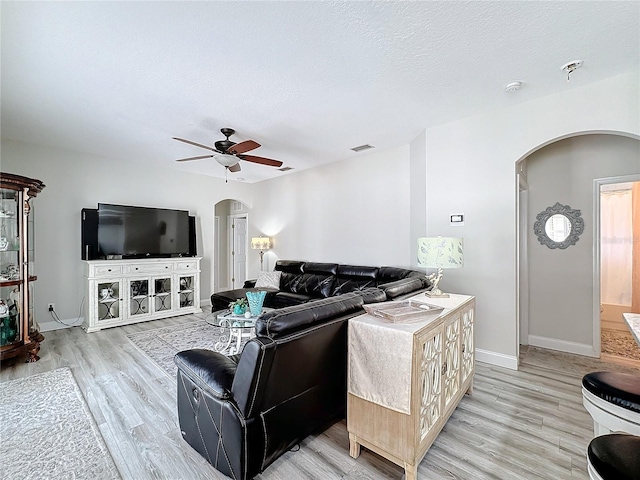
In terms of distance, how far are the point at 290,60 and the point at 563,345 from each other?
4.60 m

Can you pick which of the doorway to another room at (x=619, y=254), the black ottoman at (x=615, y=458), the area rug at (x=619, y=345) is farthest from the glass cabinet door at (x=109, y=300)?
the doorway to another room at (x=619, y=254)

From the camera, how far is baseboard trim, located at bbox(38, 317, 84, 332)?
14.6 ft

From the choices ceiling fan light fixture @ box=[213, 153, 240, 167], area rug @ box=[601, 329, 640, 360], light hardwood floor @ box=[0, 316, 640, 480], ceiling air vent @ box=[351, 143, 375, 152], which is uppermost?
ceiling air vent @ box=[351, 143, 375, 152]

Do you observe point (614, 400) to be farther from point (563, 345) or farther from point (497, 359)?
point (563, 345)

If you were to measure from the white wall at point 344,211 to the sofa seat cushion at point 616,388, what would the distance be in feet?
9.78

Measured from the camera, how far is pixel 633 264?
14.8 feet

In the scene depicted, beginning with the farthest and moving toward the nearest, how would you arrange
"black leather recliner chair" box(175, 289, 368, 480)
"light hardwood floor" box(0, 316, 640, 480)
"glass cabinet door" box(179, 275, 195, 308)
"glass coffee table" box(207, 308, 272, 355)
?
1. "glass cabinet door" box(179, 275, 195, 308)
2. "glass coffee table" box(207, 308, 272, 355)
3. "light hardwood floor" box(0, 316, 640, 480)
4. "black leather recliner chair" box(175, 289, 368, 480)

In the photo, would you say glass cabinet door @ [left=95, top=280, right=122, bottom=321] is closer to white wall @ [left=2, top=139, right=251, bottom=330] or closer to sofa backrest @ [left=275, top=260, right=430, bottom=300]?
white wall @ [left=2, top=139, right=251, bottom=330]

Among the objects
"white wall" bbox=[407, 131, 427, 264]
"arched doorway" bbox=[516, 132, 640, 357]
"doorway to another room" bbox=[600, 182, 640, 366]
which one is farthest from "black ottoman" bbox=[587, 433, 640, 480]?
"doorway to another room" bbox=[600, 182, 640, 366]

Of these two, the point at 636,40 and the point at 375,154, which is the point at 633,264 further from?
the point at 375,154

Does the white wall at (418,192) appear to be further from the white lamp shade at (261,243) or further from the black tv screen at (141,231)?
the black tv screen at (141,231)

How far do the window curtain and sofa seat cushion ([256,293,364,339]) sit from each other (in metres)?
4.91

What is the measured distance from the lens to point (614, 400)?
129 centimetres

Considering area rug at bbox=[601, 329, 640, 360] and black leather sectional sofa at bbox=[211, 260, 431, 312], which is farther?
black leather sectional sofa at bbox=[211, 260, 431, 312]
